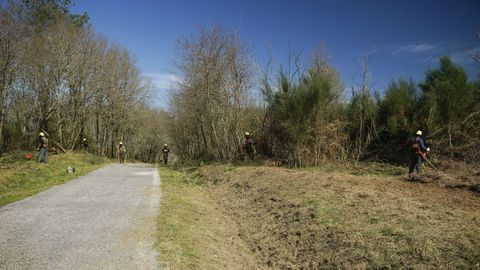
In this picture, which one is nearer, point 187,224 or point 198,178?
point 187,224

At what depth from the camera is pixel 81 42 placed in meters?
32.0

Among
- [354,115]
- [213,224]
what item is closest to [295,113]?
[354,115]

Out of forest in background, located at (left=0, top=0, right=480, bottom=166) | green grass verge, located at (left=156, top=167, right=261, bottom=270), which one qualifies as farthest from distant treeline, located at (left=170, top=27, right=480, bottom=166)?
green grass verge, located at (left=156, top=167, right=261, bottom=270)

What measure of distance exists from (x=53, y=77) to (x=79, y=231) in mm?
25429

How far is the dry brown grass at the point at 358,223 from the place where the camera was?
629 cm

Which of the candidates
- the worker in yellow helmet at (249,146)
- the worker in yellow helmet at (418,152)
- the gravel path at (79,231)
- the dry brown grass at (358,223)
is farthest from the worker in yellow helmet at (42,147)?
the worker in yellow helmet at (418,152)

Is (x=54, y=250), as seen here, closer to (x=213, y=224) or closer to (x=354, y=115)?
(x=213, y=224)

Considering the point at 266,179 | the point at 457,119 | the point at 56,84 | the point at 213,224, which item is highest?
the point at 56,84

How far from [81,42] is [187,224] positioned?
27.9m

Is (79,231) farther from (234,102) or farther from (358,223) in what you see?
(234,102)

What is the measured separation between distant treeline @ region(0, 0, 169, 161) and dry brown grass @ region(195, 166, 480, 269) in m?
21.7

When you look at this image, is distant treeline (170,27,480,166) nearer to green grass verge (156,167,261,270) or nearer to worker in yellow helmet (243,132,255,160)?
worker in yellow helmet (243,132,255,160)

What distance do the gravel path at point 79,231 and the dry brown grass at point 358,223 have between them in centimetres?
273

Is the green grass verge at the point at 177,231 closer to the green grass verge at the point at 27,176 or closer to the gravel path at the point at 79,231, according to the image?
the gravel path at the point at 79,231
